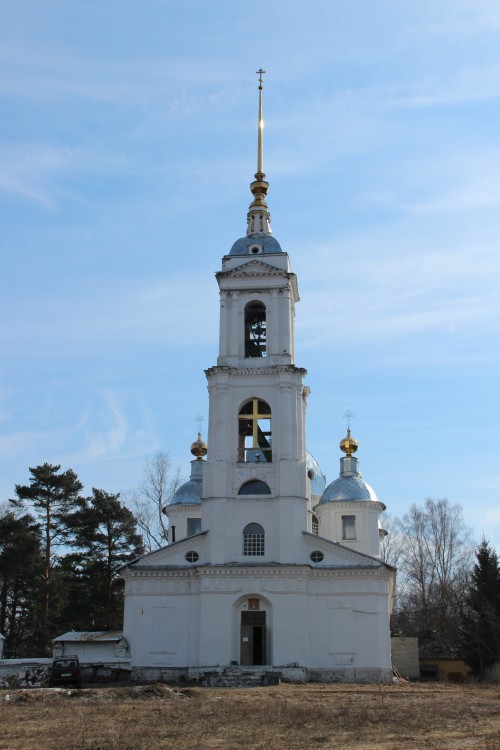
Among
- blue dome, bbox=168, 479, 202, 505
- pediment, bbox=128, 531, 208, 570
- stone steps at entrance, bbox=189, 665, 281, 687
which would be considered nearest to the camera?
stone steps at entrance, bbox=189, 665, 281, 687

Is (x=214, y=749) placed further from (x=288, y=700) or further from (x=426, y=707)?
(x=288, y=700)

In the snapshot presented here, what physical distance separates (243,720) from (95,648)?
58.4ft

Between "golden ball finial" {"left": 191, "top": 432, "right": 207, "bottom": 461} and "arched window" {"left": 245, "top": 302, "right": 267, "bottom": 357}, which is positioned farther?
"golden ball finial" {"left": 191, "top": 432, "right": 207, "bottom": 461}

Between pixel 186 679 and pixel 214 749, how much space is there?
759 inches

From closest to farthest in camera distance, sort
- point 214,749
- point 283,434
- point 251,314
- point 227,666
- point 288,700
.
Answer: point 214,749
point 288,700
point 227,666
point 283,434
point 251,314

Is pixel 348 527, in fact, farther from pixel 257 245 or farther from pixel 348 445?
pixel 257 245

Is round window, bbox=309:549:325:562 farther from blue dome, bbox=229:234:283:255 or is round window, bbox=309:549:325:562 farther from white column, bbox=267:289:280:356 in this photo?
blue dome, bbox=229:234:283:255

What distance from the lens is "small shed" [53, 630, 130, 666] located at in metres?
32.2

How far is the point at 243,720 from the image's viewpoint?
53.7 feet

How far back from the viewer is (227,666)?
3092 cm

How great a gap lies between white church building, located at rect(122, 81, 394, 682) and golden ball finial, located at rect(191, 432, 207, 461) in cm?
1044

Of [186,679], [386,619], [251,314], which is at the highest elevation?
[251,314]

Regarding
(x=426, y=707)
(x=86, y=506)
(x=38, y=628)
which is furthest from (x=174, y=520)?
(x=426, y=707)

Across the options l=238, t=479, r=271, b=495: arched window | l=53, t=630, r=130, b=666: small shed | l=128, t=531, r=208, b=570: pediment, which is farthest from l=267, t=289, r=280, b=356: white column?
l=53, t=630, r=130, b=666: small shed
